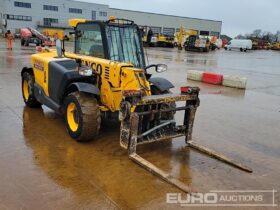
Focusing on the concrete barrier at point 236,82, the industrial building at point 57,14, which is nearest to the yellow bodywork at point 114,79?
the concrete barrier at point 236,82

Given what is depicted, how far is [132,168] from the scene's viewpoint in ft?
15.9

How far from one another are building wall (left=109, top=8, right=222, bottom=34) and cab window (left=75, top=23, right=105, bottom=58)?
244 feet

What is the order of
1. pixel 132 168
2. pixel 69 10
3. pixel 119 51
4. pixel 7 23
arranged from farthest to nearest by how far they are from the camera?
pixel 69 10 < pixel 7 23 < pixel 119 51 < pixel 132 168

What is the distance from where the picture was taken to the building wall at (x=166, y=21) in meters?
80.5

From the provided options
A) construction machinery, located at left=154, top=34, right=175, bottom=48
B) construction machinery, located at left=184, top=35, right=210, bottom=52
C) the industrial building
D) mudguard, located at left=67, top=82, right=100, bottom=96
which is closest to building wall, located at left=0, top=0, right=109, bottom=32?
the industrial building

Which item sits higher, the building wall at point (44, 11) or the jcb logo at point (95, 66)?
the building wall at point (44, 11)

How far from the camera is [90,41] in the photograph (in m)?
6.48

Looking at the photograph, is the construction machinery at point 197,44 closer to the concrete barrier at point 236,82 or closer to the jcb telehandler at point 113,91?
the concrete barrier at point 236,82

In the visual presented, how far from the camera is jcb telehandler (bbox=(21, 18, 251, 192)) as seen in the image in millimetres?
5043

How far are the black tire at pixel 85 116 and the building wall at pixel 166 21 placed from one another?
75873mm

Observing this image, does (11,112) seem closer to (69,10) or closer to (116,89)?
(116,89)

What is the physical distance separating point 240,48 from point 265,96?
46985 mm

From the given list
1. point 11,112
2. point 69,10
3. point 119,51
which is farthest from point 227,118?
point 69,10

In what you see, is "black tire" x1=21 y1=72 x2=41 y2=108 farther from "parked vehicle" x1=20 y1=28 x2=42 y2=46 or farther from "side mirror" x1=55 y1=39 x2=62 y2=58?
"parked vehicle" x1=20 y1=28 x2=42 y2=46
